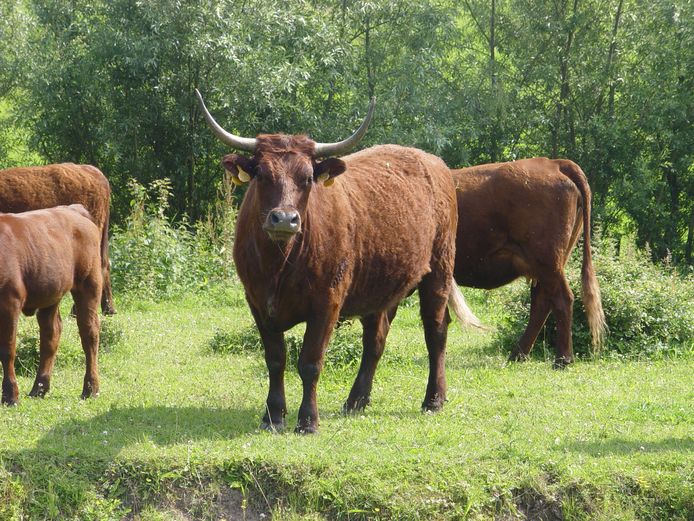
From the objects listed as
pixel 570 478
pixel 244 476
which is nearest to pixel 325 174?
pixel 244 476

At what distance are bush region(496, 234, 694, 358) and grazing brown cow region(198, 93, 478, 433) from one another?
3.04m

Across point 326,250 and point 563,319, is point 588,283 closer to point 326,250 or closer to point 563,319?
point 563,319

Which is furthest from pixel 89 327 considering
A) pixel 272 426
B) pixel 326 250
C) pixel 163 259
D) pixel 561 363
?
pixel 163 259

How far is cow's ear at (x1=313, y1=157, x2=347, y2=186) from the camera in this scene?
7.37 metres

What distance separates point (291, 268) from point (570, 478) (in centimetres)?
245

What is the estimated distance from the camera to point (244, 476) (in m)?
6.73

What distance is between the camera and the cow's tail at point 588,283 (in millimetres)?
10602

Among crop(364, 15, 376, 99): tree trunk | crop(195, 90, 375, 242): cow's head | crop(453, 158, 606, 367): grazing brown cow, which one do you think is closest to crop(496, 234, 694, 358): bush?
crop(453, 158, 606, 367): grazing brown cow

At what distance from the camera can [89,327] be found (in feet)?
29.1

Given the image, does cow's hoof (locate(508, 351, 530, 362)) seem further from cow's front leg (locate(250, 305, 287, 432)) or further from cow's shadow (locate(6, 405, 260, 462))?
cow's front leg (locate(250, 305, 287, 432))

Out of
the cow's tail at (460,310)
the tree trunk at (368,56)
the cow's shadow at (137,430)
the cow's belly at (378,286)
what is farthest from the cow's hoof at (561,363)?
the tree trunk at (368,56)

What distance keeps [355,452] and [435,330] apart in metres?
1.96

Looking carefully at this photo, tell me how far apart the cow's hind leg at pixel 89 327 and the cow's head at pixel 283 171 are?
7.64 ft

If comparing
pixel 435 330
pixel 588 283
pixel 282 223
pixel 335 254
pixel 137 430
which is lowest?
pixel 137 430
